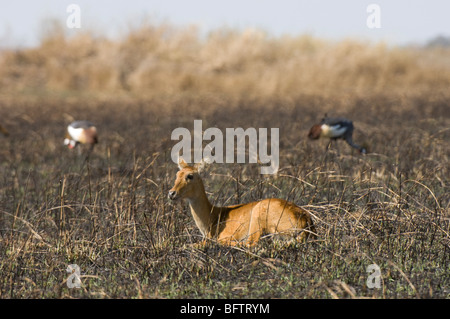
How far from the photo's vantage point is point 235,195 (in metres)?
7.05

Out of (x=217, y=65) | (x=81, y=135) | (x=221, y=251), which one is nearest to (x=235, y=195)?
(x=221, y=251)

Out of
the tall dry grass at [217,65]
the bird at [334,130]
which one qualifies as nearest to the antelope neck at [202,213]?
the bird at [334,130]

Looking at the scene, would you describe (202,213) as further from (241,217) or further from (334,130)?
(334,130)

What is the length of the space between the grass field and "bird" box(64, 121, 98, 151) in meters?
0.26

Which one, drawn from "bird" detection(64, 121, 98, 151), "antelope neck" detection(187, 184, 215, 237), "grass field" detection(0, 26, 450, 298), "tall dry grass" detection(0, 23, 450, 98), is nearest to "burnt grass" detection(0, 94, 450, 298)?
"grass field" detection(0, 26, 450, 298)

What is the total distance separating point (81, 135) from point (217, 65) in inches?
884

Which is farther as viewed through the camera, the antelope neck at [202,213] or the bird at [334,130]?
the bird at [334,130]

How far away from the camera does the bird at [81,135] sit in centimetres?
1080

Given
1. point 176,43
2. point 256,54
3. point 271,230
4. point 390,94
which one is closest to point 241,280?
point 271,230

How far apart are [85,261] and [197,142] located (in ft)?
20.1

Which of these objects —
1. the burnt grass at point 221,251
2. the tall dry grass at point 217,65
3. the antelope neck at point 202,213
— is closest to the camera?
the burnt grass at point 221,251

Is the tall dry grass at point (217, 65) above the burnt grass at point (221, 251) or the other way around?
above

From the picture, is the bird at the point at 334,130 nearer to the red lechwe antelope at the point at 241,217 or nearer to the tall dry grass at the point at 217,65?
the red lechwe antelope at the point at 241,217

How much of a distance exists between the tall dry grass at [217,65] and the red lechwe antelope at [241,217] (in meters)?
17.1
